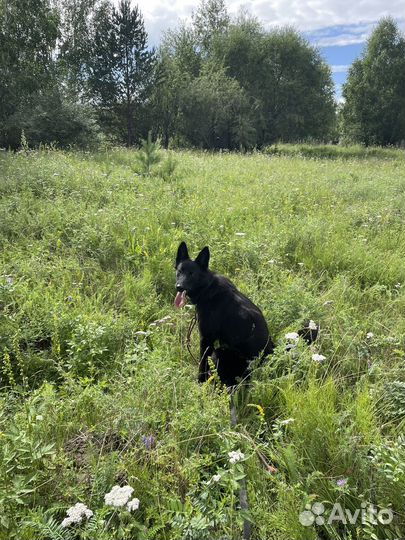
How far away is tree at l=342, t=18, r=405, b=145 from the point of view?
117 ft

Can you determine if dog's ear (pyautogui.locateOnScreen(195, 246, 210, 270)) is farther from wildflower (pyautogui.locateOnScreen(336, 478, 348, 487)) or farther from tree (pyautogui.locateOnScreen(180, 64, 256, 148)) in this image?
tree (pyautogui.locateOnScreen(180, 64, 256, 148))

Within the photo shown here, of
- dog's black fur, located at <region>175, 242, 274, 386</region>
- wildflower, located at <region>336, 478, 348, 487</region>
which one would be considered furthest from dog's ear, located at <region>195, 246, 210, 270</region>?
wildflower, located at <region>336, 478, 348, 487</region>

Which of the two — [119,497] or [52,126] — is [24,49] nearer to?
[52,126]

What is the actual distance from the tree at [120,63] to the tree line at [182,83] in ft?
0.26

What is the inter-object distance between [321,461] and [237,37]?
42.7 m

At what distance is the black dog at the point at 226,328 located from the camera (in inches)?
110

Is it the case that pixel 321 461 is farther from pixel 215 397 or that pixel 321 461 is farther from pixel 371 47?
pixel 371 47

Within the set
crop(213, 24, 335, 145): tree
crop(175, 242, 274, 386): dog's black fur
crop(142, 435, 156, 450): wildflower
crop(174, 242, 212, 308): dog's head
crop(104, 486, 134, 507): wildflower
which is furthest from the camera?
crop(213, 24, 335, 145): tree

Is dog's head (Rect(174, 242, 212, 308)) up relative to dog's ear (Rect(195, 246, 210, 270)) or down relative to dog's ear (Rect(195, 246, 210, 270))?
down

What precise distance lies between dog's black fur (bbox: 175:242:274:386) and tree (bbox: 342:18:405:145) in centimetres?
3961

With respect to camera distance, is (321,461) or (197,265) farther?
(197,265)

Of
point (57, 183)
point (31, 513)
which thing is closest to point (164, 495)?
point (31, 513)

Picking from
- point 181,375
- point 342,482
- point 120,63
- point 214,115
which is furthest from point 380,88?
point 342,482

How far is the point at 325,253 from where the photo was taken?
187 inches
